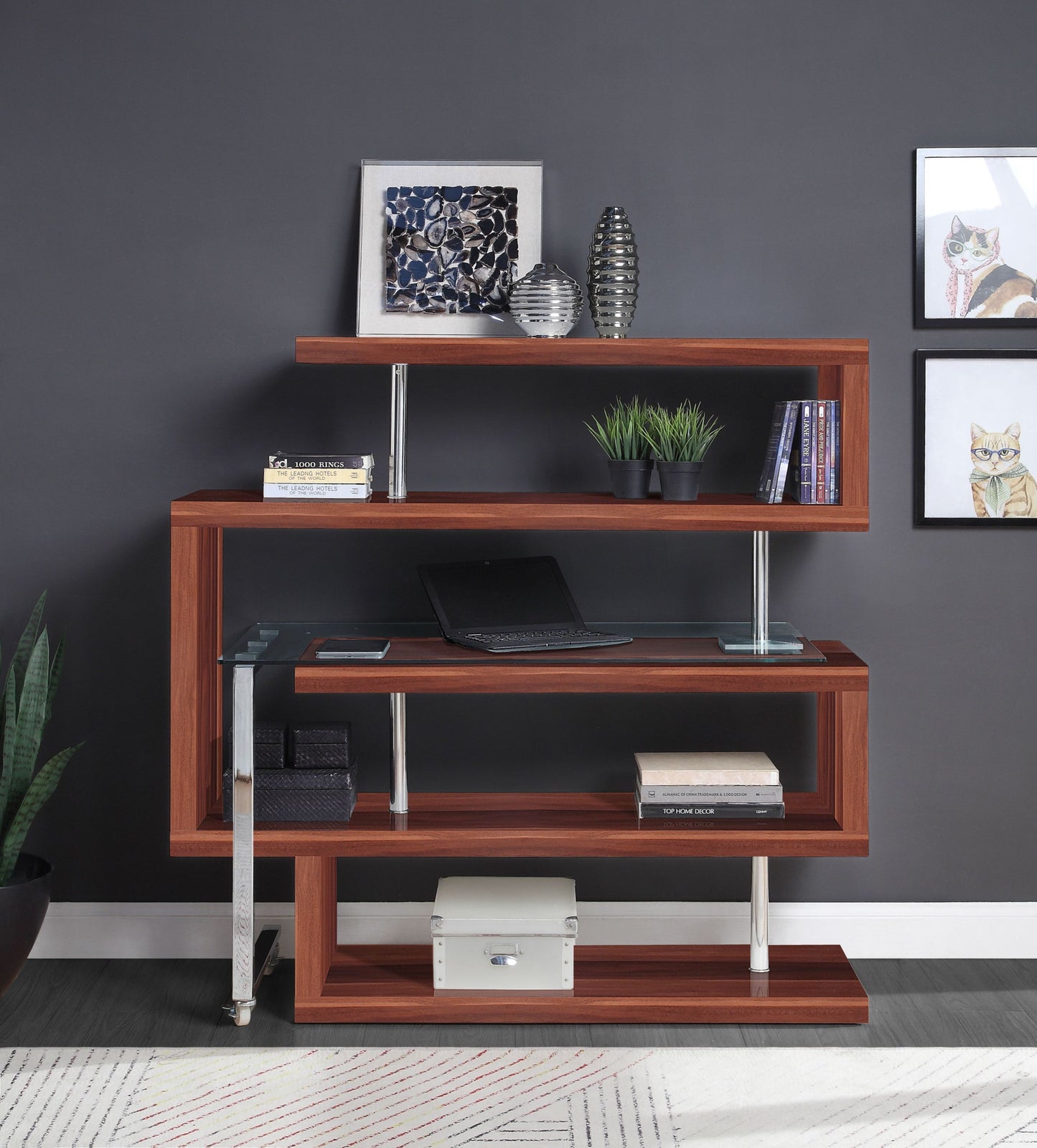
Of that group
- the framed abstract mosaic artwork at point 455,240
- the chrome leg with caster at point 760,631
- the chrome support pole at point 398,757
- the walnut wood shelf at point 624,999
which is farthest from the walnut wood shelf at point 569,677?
the framed abstract mosaic artwork at point 455,240

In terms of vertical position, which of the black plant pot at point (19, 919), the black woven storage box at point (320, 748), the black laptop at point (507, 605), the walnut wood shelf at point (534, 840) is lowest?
the black plant pot at point (19, 919)

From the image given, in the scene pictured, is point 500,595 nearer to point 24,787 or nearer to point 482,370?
point 482,370

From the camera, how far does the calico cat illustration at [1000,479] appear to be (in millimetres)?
2947

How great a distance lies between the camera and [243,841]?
259 centimetres

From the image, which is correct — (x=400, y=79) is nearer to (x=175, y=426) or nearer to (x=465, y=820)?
(x=175, y=426)

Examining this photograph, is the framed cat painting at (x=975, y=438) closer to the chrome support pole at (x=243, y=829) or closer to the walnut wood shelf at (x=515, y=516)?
the walnut wood shelf at (x=515, y=516)

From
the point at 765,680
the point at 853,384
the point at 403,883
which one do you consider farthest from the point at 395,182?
the point at 403,883

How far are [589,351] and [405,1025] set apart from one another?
154cm

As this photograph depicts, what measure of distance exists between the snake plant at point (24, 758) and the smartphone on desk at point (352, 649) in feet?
2.08

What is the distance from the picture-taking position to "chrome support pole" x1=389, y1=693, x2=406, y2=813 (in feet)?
9.10

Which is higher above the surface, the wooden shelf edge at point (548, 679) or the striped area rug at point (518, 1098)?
the wooden shelf edge at point (548, 679)

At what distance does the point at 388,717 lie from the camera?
2902 millimetres

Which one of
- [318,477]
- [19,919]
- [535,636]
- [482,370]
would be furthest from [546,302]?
[19,919]

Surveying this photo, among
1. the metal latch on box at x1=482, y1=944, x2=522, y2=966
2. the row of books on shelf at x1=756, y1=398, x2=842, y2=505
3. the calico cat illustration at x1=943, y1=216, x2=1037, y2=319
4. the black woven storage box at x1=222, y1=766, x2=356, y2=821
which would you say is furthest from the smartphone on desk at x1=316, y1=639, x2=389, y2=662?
the calico cat illustration at x1=943, y1=216, x2=1037, y2=319
